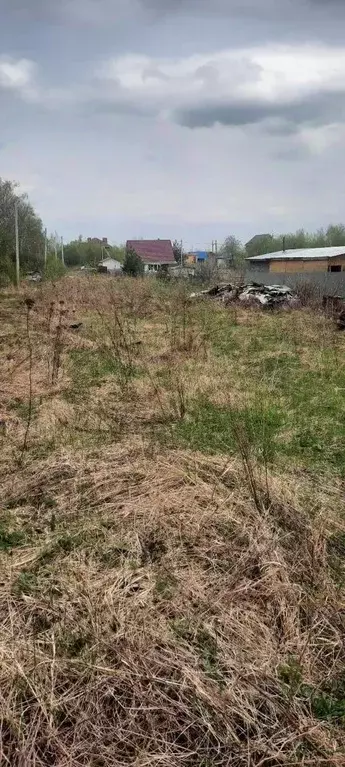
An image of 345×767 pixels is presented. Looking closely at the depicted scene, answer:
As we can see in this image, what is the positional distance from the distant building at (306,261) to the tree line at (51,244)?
5.46 m

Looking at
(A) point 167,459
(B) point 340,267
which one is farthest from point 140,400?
(B) point 340,267

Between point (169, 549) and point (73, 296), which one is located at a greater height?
point (73, 296)

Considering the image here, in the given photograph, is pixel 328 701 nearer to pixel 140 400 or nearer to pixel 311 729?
pixel 311 729

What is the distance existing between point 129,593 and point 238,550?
0.63 metres

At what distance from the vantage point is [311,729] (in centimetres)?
174

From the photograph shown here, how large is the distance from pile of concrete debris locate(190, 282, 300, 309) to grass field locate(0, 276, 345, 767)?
11510 mm

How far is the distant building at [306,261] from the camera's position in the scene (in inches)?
1216

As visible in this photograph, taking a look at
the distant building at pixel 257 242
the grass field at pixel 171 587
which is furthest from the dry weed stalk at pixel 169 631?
the distant building at pixel 257 242

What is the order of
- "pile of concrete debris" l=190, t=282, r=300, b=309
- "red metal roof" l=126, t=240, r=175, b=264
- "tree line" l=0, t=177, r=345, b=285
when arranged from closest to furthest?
1. "pile of concrete debris" l=190, t=282, r=300, b=309
2. "tree line" l=0, t=177, r=345, b=285
3. "red metal roof" l=126, t=240, r=175, b=264

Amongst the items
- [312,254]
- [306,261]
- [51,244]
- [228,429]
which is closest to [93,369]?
[228,429]

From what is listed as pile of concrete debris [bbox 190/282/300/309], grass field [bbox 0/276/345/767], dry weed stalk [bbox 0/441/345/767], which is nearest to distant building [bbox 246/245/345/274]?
pile of concrete debris [bbox 190/282/300/309]

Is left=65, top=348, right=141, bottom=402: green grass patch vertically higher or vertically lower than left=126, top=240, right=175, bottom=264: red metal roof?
lower

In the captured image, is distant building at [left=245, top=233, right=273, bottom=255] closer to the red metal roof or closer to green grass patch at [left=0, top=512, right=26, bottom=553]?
the red metal roof

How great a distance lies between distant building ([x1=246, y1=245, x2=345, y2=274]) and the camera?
30.9 metres
